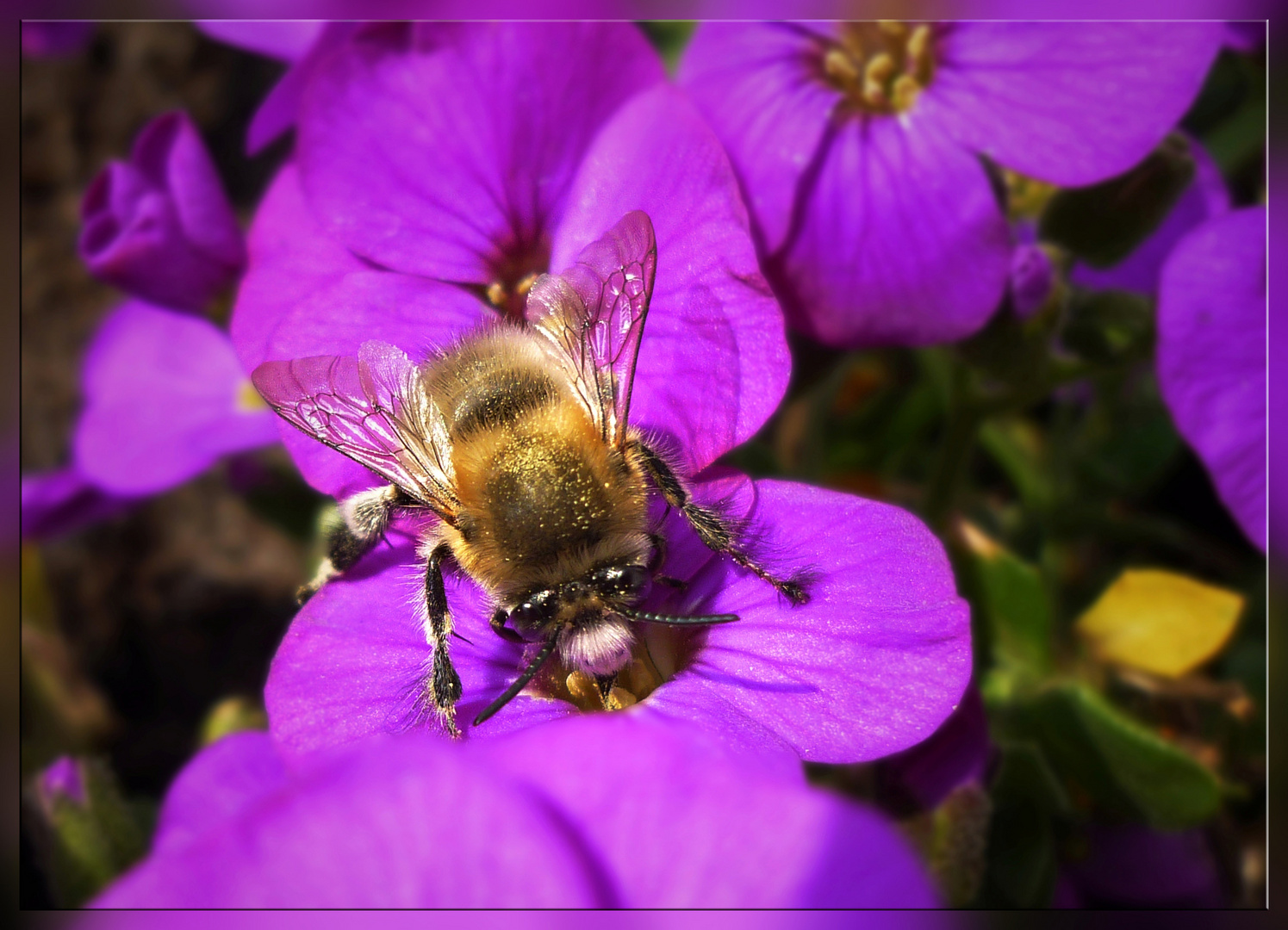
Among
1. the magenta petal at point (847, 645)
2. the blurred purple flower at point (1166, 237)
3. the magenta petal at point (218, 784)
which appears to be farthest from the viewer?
the blurred purple flower at point (1166, 237)

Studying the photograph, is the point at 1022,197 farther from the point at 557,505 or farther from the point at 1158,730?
the point at 557,505

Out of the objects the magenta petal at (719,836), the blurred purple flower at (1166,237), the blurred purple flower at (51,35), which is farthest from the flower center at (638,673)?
the blurred purple flower at (51,35)

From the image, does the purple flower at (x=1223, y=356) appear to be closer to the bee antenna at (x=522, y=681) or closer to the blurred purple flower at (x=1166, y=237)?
the blurred purple flower at (x=1166, y=237)

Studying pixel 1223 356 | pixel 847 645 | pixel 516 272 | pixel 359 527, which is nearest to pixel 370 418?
pixel 359 527

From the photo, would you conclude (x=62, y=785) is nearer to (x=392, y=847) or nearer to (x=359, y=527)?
(x=359, y=527)

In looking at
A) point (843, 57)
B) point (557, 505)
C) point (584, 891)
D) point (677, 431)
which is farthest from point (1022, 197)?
point (584, 891)

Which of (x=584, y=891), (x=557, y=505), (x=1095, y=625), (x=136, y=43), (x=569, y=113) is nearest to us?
(x=584, y=891)

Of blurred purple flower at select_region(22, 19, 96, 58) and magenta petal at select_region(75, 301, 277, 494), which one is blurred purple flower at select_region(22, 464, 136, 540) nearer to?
magenta petal at select_region(75, 301, 277, 494)

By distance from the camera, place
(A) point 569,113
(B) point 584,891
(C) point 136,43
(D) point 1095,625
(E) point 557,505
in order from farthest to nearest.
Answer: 1. (C) point 136,43
2. (D) point 1095,625
3. (A) point 569,113
4. (E) point 557,505
5. (B) point 584,891
